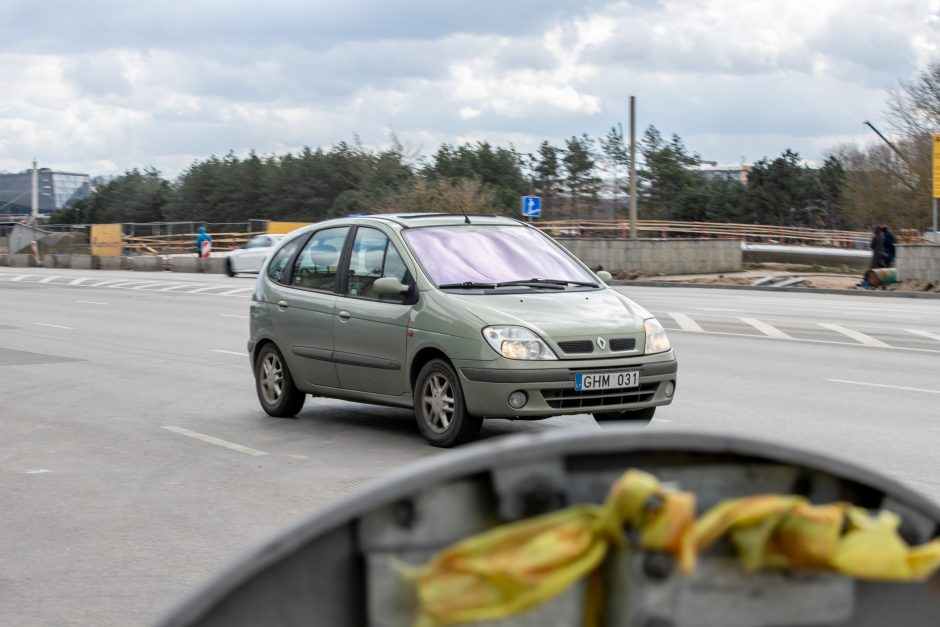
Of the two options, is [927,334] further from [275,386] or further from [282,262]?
[275,386]

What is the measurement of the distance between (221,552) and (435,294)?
3390mm

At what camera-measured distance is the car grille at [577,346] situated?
8.70 metres

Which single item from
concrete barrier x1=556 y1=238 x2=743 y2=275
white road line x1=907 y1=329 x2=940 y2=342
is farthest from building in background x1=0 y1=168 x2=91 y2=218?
white road line x1=907 y1=329 x2=940 y2=342

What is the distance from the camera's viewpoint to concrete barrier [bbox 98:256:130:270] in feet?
178

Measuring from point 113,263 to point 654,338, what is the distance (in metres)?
48.6

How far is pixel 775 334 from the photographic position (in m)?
18.2

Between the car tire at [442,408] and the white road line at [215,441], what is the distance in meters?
1.12

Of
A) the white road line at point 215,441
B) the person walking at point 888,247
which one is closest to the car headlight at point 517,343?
the white road line at point 215,441

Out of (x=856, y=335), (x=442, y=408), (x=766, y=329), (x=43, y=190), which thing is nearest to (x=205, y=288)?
(x=766, y=329)

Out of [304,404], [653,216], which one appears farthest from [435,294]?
[653,216]

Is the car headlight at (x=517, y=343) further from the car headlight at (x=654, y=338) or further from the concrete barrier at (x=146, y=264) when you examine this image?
the concrete barrier at (x=146, y=264)

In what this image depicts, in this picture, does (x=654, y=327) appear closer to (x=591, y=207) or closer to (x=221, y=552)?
(x=221, y=552)

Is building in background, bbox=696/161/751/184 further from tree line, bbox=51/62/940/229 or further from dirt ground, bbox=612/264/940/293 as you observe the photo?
dirt ground, bbox=612/264/940/293

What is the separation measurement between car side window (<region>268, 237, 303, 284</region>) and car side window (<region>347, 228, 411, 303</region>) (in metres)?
0.91
